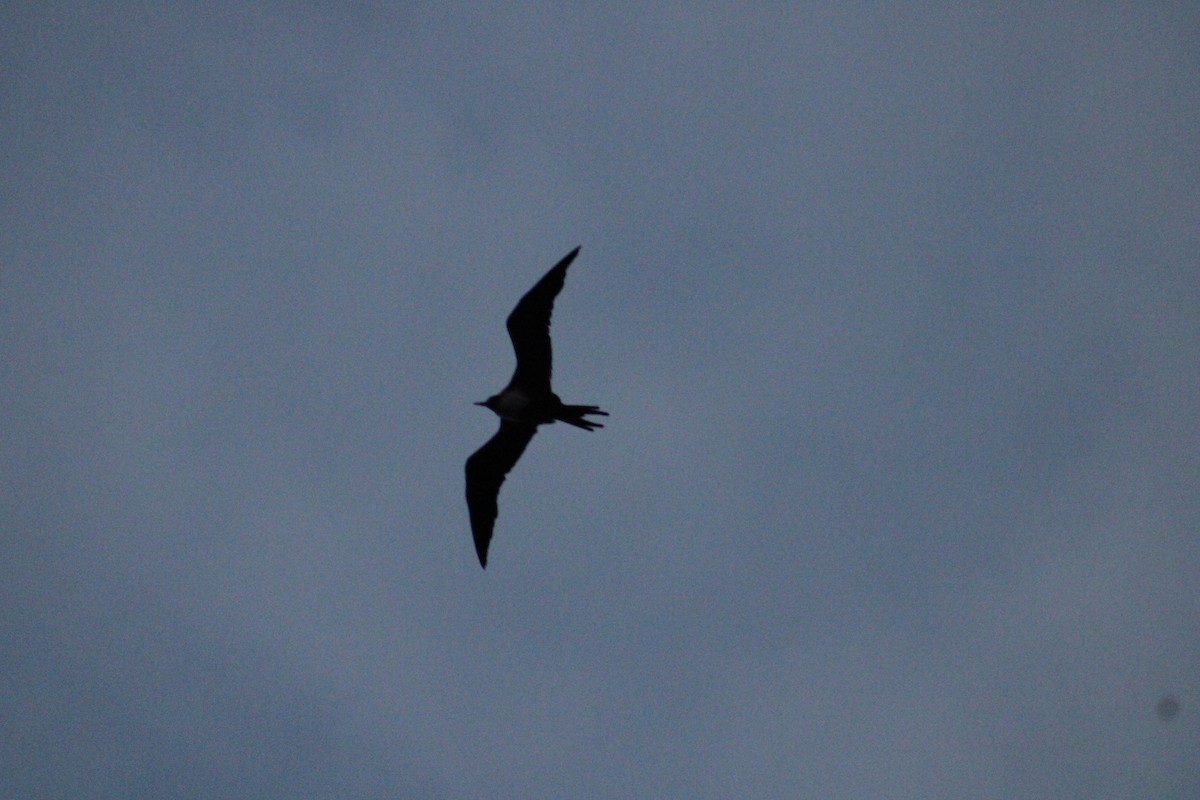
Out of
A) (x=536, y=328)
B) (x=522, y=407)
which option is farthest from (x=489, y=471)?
(x=536, y=328)

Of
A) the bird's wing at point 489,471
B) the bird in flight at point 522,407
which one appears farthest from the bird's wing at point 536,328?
the bird's wing at point 489,471

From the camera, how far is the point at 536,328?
16344 mm

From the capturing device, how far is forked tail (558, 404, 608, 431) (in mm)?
16109

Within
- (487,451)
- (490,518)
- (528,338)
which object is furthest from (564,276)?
(490,518)

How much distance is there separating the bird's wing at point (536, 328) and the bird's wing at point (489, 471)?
50.2 inches

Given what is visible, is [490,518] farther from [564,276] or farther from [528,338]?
[564,276]

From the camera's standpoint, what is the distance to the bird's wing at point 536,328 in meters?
16.0

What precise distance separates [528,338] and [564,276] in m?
1.38

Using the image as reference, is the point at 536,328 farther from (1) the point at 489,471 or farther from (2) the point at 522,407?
(1) the point at 489,471

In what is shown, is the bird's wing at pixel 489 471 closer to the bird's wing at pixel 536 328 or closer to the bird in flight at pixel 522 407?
the bird in flight at pixel 522 407

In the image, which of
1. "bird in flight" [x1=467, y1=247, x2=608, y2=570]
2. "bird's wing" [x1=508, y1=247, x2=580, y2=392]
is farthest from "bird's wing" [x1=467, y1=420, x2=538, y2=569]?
"bird's wing" [x1=508, y1=247, x2=580, y2=392]

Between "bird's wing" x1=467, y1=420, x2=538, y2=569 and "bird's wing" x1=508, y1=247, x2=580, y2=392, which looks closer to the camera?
"bird's wing" x1=508, y1=247, x2=580, y2=392

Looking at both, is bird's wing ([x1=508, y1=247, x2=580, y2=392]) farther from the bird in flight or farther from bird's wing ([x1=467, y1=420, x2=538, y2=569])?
bird's wing ([x1=467, y1=420, x2=538, y2=569])

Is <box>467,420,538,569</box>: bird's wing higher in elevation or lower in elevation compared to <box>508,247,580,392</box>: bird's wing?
lower
